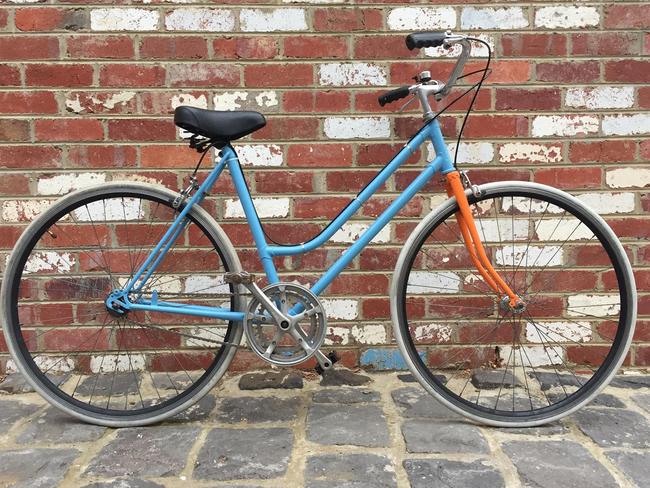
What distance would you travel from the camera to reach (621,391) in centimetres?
235

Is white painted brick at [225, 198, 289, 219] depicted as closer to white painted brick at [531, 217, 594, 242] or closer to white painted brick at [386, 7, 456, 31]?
white painted brick at [386, 7, 456, 31]

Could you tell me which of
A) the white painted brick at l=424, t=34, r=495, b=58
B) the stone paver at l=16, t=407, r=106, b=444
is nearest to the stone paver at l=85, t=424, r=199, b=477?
the stone paver at l=16, t=407, r=106, b=444

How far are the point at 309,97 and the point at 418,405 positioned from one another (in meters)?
1.42

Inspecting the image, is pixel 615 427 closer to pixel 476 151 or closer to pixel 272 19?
pixel 476 151

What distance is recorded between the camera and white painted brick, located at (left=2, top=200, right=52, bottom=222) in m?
2.46

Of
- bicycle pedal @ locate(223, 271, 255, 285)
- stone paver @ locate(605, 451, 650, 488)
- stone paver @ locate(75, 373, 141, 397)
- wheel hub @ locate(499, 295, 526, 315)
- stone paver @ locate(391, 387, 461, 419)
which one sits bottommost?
stone paver @ locate(605, 451, 650, 488)

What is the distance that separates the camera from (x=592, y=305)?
2539 millimetres

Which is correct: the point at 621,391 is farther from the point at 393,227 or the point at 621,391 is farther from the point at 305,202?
the point at 305,202

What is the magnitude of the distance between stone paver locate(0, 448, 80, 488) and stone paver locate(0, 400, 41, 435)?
10.0 inches

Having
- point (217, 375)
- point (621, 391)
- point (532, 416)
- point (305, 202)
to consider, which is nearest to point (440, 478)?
point (532, 416)

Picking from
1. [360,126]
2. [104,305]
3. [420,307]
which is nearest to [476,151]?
[360,126]

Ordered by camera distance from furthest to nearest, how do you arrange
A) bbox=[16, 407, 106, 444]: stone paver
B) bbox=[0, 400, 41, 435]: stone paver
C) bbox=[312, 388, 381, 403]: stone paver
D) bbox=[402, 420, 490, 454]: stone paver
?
bbox=[312, 388, 381, 403]: stone paver, bbox=[0, 400, 41, 435]: stone paver, bbox=[16, 407, 106, 444]: stone paver, bbox=[402, 420, 490, 454]: stone paver

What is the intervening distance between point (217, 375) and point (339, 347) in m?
0.65

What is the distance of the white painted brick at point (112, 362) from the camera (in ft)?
8.36
